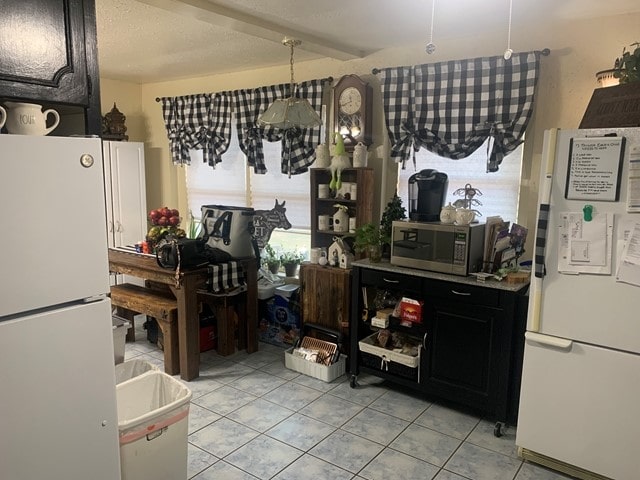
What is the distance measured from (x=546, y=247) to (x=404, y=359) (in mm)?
1203

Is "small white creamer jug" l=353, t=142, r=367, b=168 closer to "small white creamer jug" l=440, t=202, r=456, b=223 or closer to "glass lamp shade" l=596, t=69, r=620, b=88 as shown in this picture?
"small white creamer jug" l=440, t=202, r=456, b=223

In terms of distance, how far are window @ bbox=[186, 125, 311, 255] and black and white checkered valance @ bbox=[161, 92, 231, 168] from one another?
12cm

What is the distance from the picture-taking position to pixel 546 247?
2277 mm

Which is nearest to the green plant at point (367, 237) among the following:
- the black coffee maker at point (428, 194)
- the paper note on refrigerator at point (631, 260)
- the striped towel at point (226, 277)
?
the black coffee maker at point (428, 194)

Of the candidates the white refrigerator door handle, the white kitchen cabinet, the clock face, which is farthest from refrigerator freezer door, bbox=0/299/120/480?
the white kitchen cabinet

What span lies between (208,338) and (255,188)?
1549mm

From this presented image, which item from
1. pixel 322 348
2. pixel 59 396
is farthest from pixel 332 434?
pixel 59 396

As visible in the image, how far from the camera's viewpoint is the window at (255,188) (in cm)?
434

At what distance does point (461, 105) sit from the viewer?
125 inches

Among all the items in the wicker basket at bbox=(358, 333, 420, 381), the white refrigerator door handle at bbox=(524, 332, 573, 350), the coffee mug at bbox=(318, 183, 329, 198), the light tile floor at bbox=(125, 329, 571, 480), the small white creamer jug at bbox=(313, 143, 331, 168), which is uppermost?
the small white creamer jug at bbox=(313, 143, 331, 168)

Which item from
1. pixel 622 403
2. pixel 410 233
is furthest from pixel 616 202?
pixel 410 233

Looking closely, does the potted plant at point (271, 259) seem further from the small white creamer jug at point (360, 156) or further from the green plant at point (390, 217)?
the green plant at point (390, 217)

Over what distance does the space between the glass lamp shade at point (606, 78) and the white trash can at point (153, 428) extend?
8.83ft

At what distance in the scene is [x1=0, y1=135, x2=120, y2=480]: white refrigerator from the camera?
1378 millimetres
